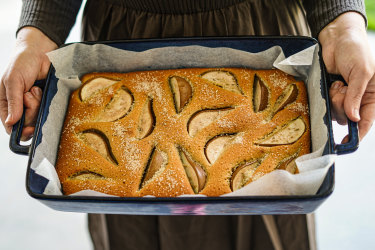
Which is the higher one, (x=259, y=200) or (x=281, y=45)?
(x=281, y=45)

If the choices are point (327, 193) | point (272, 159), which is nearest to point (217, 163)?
point (272, 159)

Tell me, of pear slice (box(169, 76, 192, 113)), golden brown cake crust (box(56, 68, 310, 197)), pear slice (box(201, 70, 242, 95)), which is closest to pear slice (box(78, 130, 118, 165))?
golden brown cake crust (box(56, 68, 310, 197))

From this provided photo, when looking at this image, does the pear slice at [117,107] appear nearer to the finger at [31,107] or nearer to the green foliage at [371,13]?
the finger at [31,107]

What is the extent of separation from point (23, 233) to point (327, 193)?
1.70 meters

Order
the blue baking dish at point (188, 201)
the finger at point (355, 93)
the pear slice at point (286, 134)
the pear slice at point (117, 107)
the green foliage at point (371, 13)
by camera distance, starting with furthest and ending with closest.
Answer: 1. the green foliage at point (371, 13)
2. the pear slice at point (117, 107)
3. the pear slice at point (286, 134)
4. the finger at point (355, 93)
5. the blue baking dish at point (188, 201)

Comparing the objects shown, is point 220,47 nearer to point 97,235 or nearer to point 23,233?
point 97,235

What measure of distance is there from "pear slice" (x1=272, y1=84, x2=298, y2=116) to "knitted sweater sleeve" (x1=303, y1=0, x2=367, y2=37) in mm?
170

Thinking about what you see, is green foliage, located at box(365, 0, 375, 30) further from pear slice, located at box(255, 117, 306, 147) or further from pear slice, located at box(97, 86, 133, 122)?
pear slice, located at box(97, 86, 133, 122)

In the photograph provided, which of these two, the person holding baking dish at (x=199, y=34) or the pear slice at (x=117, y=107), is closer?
the person holding baking dish at (x=199, y=34)

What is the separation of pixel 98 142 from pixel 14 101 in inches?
9.5

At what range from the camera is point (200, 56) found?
42.3 inches

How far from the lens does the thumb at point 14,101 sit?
3.04ft

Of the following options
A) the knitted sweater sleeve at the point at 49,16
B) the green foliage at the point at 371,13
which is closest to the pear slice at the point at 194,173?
the knitted sweater sleeve at the point at 49,16

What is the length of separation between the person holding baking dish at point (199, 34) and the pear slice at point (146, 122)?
0.23m
